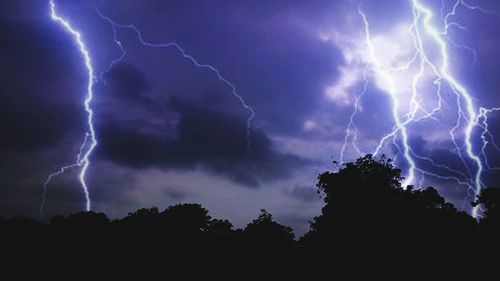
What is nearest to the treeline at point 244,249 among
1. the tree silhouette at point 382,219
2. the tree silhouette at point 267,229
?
the tree silhouette at point 382,219

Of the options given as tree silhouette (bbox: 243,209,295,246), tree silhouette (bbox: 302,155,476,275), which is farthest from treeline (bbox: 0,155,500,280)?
tree silhouette (bbox: 243,209,295,246)

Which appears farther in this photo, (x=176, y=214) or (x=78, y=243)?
(x=176, y=214)

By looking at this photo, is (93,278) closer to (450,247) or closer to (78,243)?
(78,243)

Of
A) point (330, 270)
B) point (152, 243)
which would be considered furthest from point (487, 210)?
point (152, 243)

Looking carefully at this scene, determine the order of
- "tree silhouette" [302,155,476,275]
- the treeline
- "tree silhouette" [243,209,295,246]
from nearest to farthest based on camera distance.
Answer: the treeline → "tree silhouette" [302,155,476,275] → "tree silhouette" [243,209,295,246]

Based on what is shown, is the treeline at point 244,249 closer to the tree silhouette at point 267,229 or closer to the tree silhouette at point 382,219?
the tree silhouette at point 382,219

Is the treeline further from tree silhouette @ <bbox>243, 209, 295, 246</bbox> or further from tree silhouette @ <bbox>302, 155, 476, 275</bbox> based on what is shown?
tree silhouette @ <bbox>243, 209, 295, 246</bbox>

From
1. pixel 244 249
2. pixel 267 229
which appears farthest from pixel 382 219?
pixel 267 229

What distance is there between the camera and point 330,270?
1030 centimetres

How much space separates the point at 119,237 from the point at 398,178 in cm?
2310

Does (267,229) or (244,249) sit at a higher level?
(267,229)

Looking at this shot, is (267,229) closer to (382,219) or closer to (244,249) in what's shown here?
(382,219)

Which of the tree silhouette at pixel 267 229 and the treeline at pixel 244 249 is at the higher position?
the tree silhouette at pixel 267 229

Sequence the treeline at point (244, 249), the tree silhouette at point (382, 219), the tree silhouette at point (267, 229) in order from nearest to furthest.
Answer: the treeline at point (244, 249)
the tree silhouette at point (382, 219)
the tree silhouette at point (267, 229)
